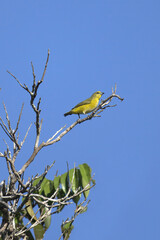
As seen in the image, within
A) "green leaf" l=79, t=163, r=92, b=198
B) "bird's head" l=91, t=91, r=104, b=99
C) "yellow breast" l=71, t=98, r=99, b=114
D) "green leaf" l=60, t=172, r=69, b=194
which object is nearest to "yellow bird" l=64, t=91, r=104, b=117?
"yellow breast" l=71, t=98, r=99, b=114

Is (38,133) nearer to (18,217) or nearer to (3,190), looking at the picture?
(3,190)

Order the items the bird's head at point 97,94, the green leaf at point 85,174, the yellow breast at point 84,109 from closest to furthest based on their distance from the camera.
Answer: the green leaf at point 85,174 < the yellow breast at point 84,109 < the bird's head at point 97,94

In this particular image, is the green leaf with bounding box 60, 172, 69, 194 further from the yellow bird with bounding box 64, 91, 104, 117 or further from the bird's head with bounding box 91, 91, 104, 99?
the bird's head with bounding box 91, 91, 104, 99

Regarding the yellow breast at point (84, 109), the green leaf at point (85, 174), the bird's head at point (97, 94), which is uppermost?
the bird's head at point (97, 94)

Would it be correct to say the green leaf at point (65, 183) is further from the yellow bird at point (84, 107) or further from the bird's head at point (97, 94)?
the bird's head at point (97, 94)

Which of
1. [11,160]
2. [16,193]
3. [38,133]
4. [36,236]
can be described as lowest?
[36,236]

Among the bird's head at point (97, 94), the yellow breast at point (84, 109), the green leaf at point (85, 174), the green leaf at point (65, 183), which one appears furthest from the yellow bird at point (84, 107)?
the green leaf at point (65, 183)

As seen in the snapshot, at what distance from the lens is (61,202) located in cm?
475

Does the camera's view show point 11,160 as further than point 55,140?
No

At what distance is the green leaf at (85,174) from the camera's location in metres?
5.50

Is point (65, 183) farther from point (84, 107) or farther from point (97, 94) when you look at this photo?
point (97, 94)

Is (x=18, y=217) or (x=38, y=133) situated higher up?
(x=38, y=133)

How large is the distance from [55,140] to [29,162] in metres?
0.55

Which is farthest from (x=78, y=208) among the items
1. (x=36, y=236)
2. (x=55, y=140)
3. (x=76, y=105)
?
(x=76, y=105)
